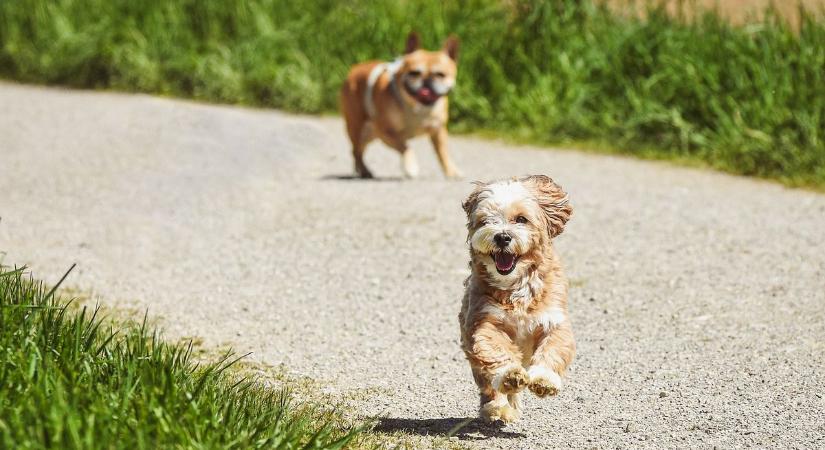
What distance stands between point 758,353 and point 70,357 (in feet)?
11.3

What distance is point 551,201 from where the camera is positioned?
4.94 metres

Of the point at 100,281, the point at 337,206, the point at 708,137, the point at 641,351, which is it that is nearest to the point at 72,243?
the point at 100,281

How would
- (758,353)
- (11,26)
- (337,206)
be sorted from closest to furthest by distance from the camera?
(758,353), (337,206), (11,26)

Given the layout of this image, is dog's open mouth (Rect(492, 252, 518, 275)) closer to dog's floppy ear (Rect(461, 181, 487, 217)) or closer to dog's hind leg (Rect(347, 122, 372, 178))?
dog's floppy ear (Rect(461, 181, 487, 217))

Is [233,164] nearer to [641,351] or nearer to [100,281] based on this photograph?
A: [100,281]

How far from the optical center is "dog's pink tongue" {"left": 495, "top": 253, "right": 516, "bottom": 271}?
4816 mm

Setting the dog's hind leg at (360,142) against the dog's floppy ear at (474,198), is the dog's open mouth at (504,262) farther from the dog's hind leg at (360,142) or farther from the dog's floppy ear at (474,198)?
the dog's hind leg at (360,142)

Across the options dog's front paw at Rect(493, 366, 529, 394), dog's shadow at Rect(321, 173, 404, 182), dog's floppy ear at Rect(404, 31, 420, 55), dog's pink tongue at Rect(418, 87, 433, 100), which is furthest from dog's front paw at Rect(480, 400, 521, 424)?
dog's shadow at Rect(321, 173, 404, 182)

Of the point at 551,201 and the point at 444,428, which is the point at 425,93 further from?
the point at 551,201

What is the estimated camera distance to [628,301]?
755 cm

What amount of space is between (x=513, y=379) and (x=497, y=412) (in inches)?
17.8

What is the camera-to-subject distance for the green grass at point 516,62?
11.7 metres

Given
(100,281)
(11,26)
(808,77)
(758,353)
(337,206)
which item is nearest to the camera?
(758,353)

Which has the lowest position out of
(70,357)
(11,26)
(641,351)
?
(641,351)
